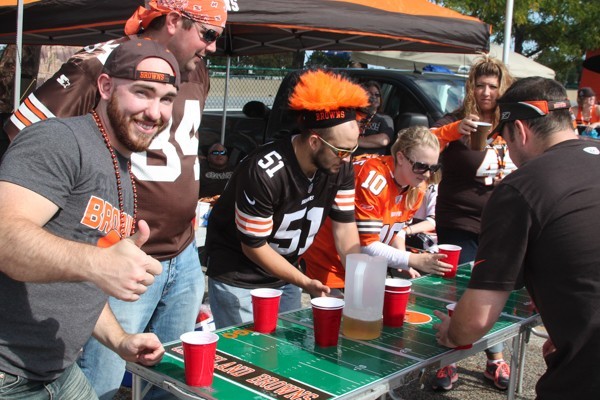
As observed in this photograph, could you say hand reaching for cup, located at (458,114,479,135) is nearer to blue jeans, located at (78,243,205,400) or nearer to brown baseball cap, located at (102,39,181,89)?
blue jeans, located at (78,243,205,400)

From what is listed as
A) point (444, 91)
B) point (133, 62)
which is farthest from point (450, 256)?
point (444, 91)

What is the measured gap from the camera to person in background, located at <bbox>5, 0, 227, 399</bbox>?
8.70 ft

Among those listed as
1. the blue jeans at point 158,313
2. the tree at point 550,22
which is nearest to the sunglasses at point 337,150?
the blue jeans at point 158,313

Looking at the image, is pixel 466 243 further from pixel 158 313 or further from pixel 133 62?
pixel 133 62

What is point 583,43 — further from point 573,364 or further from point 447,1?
point 573,364

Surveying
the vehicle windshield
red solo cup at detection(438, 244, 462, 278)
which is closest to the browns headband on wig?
red solo cup at detection(438, 244, 462, 278)

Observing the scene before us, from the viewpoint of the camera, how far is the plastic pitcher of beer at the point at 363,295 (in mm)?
2619

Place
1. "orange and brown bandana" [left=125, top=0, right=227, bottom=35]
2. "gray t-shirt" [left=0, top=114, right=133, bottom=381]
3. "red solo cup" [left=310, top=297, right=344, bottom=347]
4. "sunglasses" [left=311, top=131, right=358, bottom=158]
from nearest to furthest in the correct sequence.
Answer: "gray t-shirt" [left=0, top=114, right=133, bottom=381] → "red solo cup" [left=310, top=297, right=344, bottom=347] → "orange and brown bandana" [left=125, top=0, right=227, bottom=35] → "sunglasses" [left=311, top=131, right=358, bottom=158]

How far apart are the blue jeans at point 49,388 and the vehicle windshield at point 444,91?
5.99 meters

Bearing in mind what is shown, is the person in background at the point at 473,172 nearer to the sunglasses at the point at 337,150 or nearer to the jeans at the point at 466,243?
the jeans at the point at 466,243

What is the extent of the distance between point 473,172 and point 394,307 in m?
1.89

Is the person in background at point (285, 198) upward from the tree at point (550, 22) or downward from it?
downward

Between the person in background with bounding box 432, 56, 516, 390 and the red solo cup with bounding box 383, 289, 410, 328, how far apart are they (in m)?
1.69

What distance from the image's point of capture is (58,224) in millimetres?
1856
